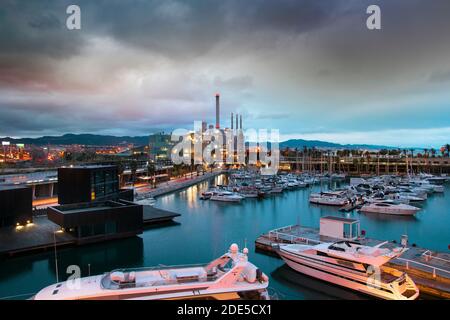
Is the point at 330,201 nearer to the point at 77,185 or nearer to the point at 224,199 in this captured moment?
the point at 224,199

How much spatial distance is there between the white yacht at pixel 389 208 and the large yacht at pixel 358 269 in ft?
66.7

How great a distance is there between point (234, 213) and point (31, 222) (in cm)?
2010

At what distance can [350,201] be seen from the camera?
37.1 metres

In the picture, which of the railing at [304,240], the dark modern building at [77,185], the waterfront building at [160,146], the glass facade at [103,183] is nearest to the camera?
the railing at [304,240]

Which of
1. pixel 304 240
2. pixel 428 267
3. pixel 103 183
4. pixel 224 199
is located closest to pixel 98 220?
pixel 103 183

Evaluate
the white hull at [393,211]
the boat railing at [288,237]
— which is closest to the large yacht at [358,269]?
the boat railing at [288,237]

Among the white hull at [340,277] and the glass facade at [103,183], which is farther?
the glass facade at [103,183]

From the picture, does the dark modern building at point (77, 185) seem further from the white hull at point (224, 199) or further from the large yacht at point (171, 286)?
the white hull at point (224, 199)

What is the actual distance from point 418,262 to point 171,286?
12.2 m

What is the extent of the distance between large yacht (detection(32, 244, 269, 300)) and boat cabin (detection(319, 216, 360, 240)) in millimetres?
10455

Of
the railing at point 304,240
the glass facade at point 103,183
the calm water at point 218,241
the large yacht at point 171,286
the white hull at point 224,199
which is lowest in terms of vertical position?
the calm water at point 218,241

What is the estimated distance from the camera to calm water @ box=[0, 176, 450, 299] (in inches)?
610

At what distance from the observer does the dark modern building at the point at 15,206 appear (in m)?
20.4

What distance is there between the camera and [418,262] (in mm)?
14547
